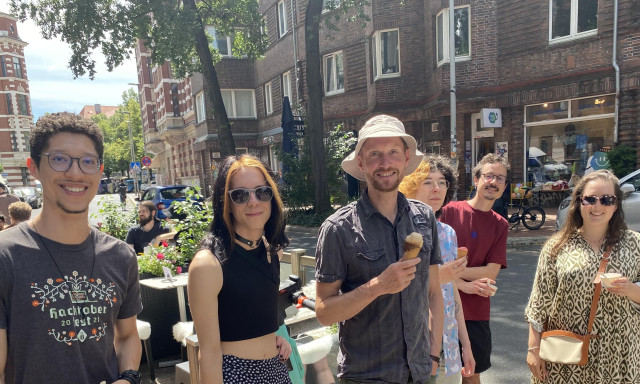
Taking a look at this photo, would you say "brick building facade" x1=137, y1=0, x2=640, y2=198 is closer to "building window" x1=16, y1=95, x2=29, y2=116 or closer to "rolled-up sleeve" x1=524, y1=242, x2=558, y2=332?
"rolled-up sleeve" x1=524, y1=242, x2=558, y2=332

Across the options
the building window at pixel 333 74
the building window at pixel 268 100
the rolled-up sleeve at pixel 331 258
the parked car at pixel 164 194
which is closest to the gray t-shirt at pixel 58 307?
the rolled-up sleeve at pixel 331 258

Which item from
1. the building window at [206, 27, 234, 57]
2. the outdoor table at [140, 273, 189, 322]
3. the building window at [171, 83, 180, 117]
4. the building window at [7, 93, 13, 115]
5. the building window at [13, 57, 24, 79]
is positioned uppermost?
the building window at [13, 57, 24, 79]

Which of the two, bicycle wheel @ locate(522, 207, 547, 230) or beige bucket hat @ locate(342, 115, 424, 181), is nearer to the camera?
beige bucket hat @ locate(342, 115, 424, 181)

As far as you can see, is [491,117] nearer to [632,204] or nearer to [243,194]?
[632,204]

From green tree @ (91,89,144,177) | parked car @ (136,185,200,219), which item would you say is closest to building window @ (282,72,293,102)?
parked car @ (136,185,200,219)

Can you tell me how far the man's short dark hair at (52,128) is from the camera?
1.58 m

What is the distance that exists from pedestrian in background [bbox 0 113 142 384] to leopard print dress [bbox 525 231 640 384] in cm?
240

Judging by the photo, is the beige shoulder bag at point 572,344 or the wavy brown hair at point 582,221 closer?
the beige shoulder bag at point 572,344

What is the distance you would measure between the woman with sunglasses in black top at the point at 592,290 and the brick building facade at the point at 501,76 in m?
10.8

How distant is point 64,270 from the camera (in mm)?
1551

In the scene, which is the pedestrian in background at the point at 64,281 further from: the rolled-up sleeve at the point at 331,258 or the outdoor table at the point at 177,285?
the outdoor table at the point at 177,285

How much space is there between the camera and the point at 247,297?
1866 mm

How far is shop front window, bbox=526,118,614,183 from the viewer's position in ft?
38.6

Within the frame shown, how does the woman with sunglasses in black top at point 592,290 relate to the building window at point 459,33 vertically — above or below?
below
